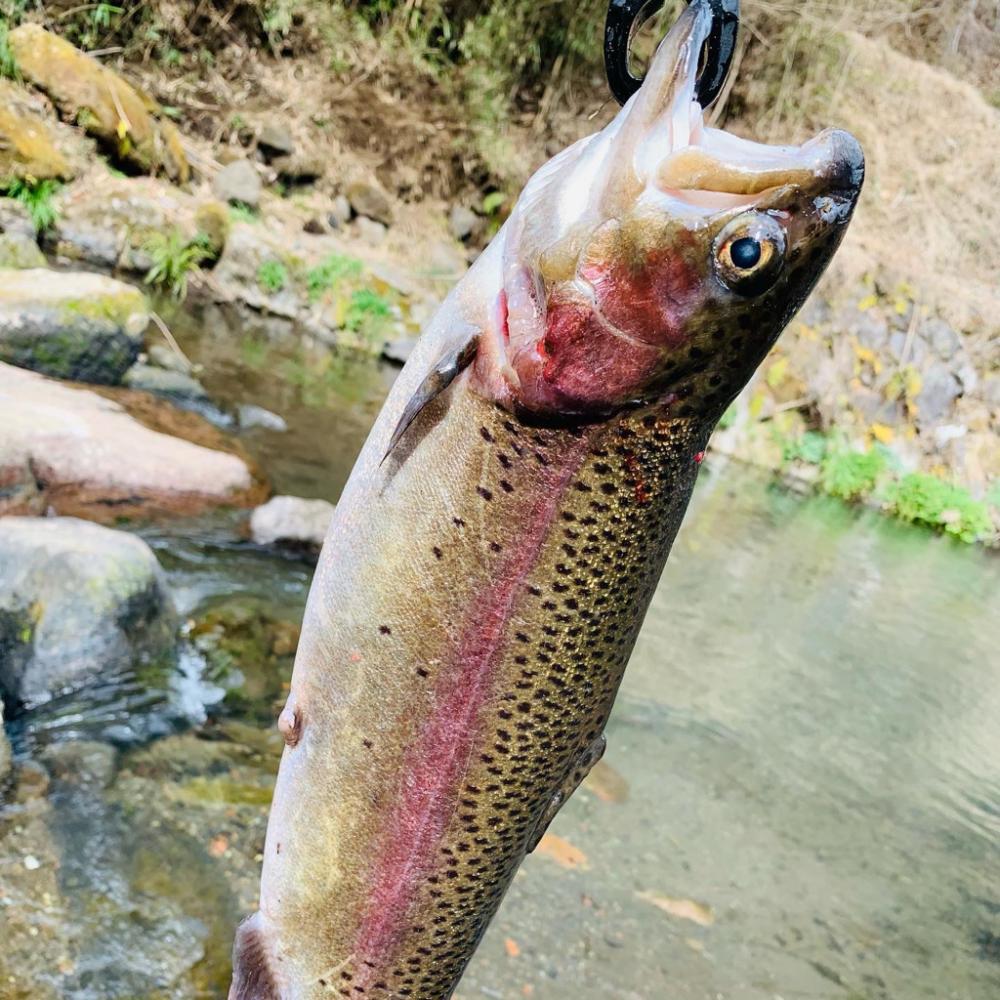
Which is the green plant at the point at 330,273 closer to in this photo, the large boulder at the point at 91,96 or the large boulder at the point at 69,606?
the large boulder at the point at 91,96

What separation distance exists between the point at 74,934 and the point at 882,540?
14.5m

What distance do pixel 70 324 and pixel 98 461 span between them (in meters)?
1.81

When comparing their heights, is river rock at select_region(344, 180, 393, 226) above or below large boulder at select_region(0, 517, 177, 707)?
above

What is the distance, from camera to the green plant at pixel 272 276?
44.0 ft

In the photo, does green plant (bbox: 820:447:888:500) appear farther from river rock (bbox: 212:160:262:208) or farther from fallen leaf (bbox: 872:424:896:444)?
river rock (bbox: 212:160:262:208)

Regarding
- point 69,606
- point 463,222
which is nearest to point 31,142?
point 463,222

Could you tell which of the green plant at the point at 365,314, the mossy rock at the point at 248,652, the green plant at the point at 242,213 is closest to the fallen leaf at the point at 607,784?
the mossy rock at the point at 248,652

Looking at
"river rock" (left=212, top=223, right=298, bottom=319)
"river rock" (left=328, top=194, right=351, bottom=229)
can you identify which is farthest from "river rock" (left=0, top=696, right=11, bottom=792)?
"river rock" (left=328, top=194, right=351, bottom=229)

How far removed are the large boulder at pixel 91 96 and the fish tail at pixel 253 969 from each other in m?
13.6

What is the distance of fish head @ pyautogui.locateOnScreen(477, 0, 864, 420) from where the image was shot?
4.10ft

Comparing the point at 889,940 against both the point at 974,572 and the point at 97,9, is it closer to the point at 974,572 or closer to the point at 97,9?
the point at 974,572

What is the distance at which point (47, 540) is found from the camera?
3994 mm

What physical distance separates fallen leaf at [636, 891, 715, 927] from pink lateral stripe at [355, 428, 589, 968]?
8.47 ft

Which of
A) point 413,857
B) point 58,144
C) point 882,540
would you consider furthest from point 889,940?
point 58,144
